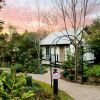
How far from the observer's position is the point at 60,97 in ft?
42.7

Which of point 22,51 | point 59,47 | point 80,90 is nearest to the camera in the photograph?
point 80,90

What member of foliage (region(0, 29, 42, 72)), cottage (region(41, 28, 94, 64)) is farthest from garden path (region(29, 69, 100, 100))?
cottage (region(41, 28, 94, 64))

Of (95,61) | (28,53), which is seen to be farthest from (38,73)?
(95,61)

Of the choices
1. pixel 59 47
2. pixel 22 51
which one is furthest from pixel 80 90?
pixel 22 51

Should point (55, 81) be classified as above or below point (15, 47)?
below

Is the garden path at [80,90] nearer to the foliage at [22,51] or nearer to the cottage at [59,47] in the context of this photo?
the foliage at [22,51]

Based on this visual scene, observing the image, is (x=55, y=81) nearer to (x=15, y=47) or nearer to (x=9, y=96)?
(x=9, y=96)

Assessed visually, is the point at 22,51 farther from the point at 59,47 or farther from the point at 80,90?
the point at 80,90

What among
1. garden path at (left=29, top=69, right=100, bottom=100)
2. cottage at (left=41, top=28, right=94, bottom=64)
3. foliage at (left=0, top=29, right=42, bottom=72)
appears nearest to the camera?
garden path at (left=29, top=69, right=100, bottom=100)

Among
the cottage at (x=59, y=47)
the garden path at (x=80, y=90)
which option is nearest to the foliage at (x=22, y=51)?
the cottage at (x=59, y=47)

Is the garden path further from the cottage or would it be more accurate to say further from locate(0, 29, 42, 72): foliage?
the cottage

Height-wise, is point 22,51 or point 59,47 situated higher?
point 59,47

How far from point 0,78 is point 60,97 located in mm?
5457

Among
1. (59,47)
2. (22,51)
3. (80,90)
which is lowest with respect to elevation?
(80,90)
